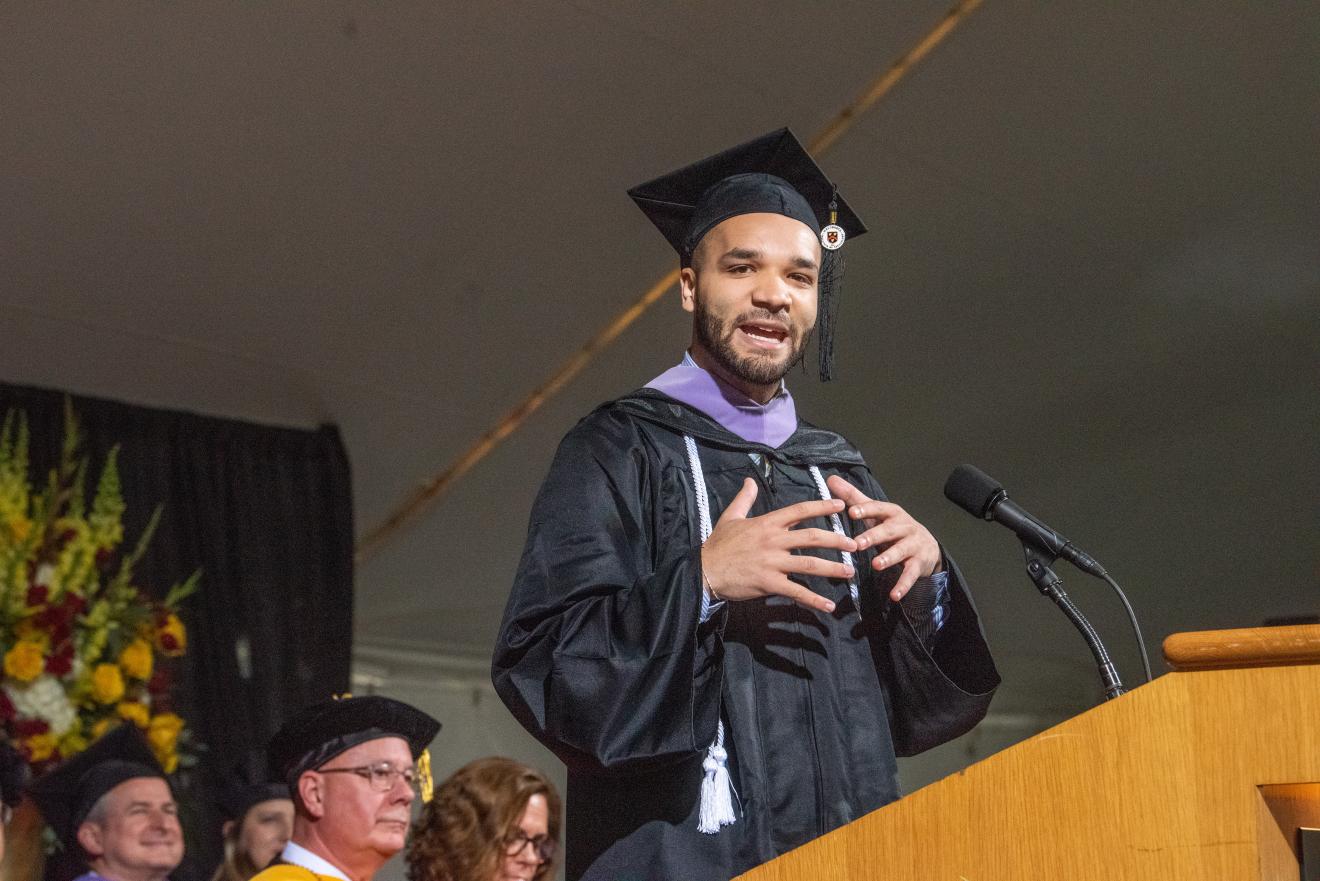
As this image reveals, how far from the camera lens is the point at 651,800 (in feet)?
6.52

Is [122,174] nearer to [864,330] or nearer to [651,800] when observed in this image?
[864,330]

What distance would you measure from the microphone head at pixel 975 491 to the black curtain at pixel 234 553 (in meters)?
3.73

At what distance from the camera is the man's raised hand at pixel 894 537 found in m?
1.99

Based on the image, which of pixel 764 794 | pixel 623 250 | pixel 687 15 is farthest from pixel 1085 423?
pixel 764 794

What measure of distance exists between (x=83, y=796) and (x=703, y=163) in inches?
111

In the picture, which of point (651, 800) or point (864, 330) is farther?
point (864, 330)

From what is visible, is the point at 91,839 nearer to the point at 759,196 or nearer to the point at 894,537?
the point at 759,196

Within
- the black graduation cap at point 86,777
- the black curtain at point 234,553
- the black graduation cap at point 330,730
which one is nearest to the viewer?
the black graduation cap at point 330,730

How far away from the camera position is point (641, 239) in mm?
5023

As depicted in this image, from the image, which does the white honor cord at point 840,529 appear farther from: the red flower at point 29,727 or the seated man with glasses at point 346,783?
the red flower at point 29,727

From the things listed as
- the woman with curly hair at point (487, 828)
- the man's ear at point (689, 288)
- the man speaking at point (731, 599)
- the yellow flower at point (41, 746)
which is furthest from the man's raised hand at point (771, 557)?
the yellow flower at point (41, 746)

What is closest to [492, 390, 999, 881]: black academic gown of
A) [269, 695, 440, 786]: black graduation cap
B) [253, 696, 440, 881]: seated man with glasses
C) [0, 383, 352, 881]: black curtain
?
[253, 696, 440, 881]: seated man with glasses

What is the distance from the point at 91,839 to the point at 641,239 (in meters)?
2.28

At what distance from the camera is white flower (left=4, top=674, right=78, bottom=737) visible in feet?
13.8
